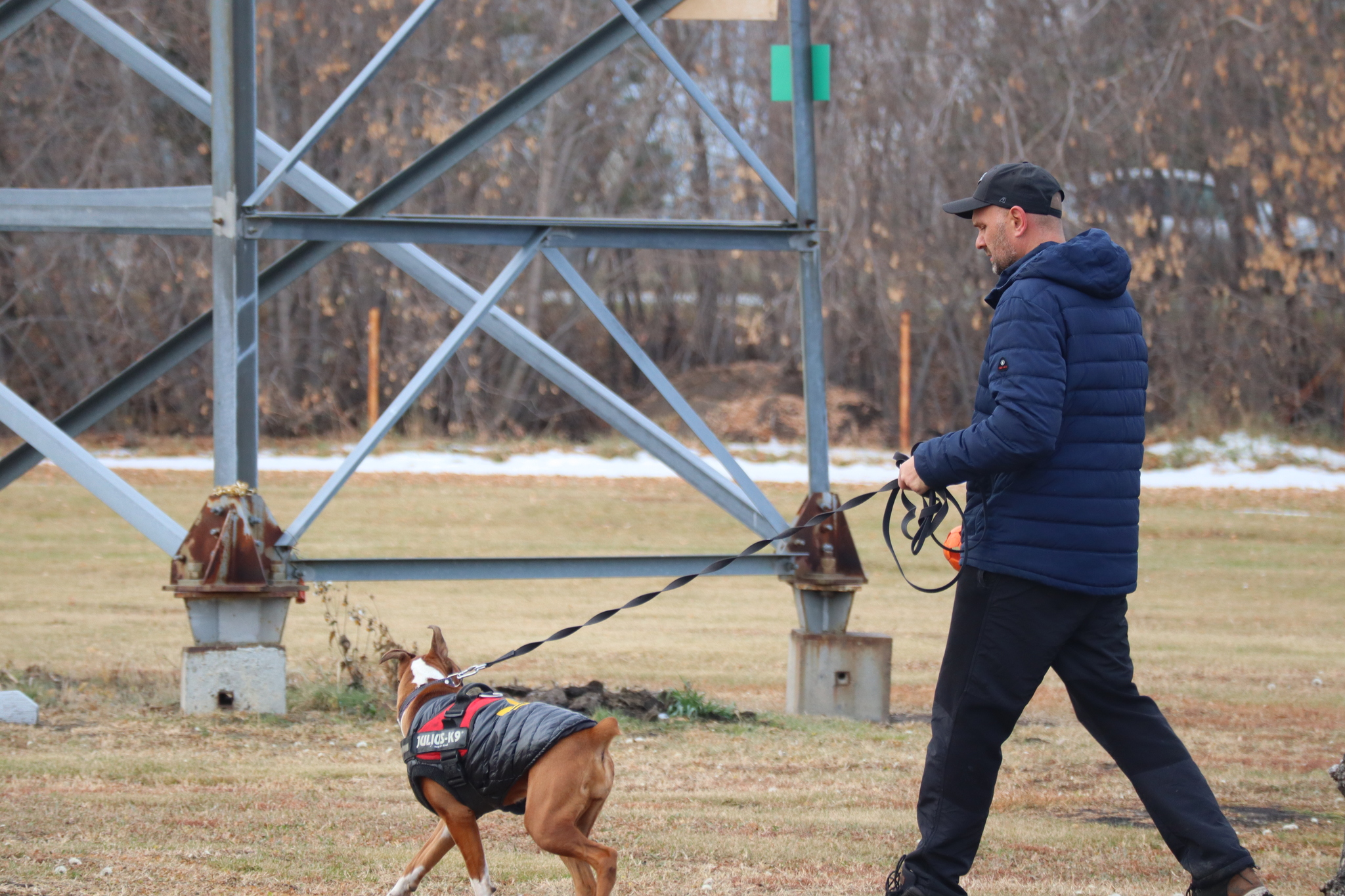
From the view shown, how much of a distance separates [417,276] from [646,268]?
20.0 meters

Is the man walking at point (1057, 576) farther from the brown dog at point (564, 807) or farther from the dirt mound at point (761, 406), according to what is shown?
the dirt mound at point (761, 406)

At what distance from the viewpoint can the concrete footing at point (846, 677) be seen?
8094 millimetres

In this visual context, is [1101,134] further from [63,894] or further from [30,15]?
[63,894]

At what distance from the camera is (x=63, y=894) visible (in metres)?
4.30

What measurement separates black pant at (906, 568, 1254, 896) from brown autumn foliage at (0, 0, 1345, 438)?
70.8 feet

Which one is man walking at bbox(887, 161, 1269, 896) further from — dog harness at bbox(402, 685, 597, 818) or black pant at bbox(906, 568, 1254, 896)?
dog harness at bbox(402, 685, 597, 818)

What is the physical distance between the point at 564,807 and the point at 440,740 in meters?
Result: 0.40

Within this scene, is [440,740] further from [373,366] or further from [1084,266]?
[373,366]

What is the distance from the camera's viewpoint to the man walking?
3.99m

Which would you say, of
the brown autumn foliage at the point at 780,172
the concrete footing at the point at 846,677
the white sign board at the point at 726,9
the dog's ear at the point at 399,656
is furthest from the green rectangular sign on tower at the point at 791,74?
the brown autumn foliage at the point at 780,172

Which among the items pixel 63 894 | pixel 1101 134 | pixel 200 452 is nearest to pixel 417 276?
pixel 63 894

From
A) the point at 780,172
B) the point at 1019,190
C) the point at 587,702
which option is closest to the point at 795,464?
the point at 780,172

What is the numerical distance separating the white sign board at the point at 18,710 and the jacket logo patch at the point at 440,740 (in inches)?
159

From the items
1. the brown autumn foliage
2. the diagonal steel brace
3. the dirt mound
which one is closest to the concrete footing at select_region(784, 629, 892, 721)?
the diagonal steel brace
